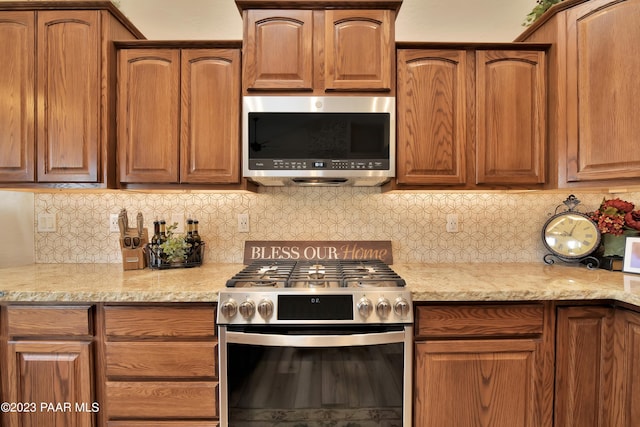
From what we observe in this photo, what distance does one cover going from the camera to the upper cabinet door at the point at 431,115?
5.78ft

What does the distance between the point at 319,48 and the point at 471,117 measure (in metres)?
0.91

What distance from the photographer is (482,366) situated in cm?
142

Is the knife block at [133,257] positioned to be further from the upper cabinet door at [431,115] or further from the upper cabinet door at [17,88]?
the upper cabinet door at [431,115]

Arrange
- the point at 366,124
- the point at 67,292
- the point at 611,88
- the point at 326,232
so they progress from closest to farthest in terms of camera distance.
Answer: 1. the point at 67,292
2. the point at 611,88
3. the point at 366,124
4. the point at 326,232

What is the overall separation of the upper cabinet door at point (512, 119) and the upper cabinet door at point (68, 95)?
2073 millimetres

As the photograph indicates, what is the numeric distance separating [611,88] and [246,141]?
1.85 meters

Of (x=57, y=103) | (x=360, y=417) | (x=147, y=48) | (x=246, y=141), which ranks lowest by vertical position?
(x=360, y=417)

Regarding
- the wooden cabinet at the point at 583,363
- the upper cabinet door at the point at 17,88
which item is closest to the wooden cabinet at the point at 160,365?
the upper cabinet door at the point at 17,88

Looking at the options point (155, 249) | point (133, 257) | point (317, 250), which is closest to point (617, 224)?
point (317, 250)

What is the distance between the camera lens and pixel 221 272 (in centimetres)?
182

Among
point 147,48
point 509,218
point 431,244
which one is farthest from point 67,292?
point 509,218

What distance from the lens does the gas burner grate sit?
4.86 feet

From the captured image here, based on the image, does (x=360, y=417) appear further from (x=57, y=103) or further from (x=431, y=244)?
(x=57, y=103)

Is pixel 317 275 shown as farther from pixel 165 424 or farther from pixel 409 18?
pixel 409 18
